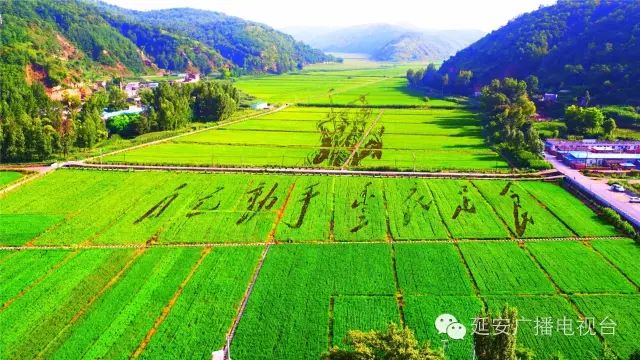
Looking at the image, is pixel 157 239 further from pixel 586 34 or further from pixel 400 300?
pixel 586 34

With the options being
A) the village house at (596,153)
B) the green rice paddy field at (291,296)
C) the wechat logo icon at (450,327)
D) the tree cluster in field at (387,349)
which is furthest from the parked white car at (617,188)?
the tree cluster in field at (387,349)

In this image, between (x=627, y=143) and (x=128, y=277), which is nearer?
(x=128, y=277)

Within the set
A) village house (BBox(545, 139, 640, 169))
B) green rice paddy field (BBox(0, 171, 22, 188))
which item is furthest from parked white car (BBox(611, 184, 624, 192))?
green rice paddy field (BBox(0, 171, 22, 188))

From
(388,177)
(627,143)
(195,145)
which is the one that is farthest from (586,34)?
(195,145)

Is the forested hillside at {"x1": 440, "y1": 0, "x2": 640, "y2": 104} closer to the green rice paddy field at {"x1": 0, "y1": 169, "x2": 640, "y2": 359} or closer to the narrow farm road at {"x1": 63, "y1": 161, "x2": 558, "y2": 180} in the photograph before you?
Result: the narrow farm road at {"x1": 63, "y1": 161, "x2": 558, "y2": 180}

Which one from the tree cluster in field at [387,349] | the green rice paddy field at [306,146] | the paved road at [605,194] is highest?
the tree cluster in field at [387,349]

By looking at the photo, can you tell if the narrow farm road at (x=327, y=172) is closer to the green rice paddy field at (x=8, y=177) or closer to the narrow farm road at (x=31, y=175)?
the narrow farm road at (x=31, y=175)

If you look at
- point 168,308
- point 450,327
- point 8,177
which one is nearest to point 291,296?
point 168,308
